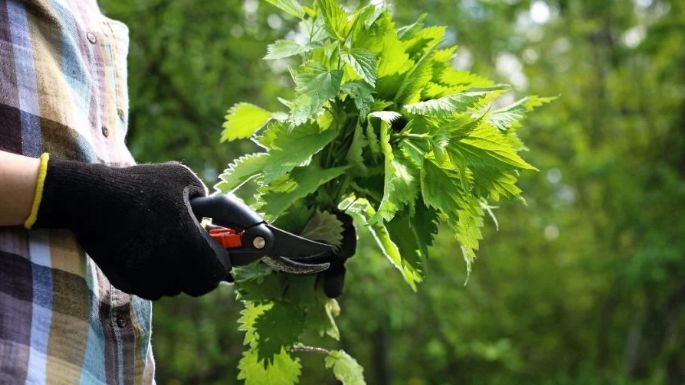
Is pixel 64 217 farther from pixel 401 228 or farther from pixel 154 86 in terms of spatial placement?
pixel 154 86

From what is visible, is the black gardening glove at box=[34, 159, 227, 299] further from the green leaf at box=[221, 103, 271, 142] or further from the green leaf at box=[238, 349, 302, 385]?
the green leaf at box=[221, 103, 271, 142]

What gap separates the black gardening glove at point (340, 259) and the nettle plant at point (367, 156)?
0.10 feet

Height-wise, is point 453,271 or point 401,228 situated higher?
point 401,228

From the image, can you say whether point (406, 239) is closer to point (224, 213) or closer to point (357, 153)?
point (357, 153)

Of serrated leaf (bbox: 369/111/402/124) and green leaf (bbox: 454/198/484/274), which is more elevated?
serrated leaf (bbox: 369/111/402/124)

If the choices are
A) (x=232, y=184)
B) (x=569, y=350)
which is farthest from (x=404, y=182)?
(x=569, y=350)

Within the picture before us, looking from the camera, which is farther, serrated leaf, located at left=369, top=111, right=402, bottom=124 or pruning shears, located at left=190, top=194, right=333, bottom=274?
serrated leaf, located at left=369, top=111, right=402, bottom=124

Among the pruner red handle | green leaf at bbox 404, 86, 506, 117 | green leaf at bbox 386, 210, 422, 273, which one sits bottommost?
green leaf at bbox 386, 210, 422, 273

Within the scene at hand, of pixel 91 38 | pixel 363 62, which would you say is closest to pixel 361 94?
pixel 363 62

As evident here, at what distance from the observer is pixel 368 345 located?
36.7 ft

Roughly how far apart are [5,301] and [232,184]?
1.83 ft

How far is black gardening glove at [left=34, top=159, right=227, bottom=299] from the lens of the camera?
4.48ft

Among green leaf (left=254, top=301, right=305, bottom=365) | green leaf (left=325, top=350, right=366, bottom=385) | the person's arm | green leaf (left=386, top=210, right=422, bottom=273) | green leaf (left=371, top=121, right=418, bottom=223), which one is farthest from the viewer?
green leaf (left=325, top=350, right=366, bottom=385)

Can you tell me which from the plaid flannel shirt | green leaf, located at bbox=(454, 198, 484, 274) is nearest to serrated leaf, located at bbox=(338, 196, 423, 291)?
green leaf, located at bbox=(454, 198, 484, 274)
